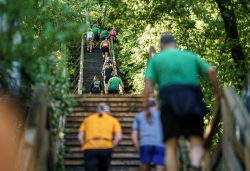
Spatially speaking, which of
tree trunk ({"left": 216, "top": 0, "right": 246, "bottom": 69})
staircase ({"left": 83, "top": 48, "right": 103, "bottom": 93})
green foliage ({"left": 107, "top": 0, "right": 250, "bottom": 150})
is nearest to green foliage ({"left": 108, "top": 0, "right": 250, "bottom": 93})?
green foliage ({"left": 107, "top": 0, "right": 250, "bottom": 150})

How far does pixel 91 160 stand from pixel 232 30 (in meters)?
8.24

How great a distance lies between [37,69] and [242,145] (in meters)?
2.99

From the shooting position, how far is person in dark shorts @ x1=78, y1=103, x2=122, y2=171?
26.6 ft

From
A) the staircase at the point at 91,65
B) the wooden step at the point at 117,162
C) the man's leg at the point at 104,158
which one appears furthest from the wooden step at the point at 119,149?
the staircase at the point at 91,65

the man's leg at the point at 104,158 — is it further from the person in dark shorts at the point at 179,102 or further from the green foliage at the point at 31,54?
the person in dark shorts at the point at 179,102

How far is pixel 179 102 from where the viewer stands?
6039mm

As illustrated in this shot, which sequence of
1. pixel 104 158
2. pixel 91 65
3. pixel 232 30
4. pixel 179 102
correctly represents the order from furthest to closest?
pixel 91 65, pixel 232 30, pixel 104 158, pixel 179 102

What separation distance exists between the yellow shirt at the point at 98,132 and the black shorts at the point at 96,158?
73 mm

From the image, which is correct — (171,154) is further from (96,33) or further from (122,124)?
(96,33)

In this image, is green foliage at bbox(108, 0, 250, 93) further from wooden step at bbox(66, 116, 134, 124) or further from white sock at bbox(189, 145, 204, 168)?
white sock at bbox(189, 145, 204, 168)

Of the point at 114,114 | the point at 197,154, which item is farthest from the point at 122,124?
the point at 197,154

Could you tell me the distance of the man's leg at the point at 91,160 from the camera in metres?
8.13

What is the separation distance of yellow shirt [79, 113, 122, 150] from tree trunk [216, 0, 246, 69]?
289 inches

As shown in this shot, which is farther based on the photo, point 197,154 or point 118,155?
point 118,155
